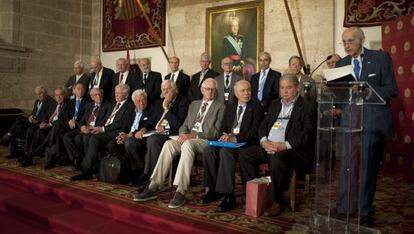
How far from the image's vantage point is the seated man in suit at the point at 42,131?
521cm

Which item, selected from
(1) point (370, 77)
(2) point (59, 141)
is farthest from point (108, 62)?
(1) point (370, 77)

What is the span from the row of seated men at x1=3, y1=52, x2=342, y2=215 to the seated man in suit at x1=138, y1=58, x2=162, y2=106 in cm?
76

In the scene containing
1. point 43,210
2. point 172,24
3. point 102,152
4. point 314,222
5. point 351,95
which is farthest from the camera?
point 172,24

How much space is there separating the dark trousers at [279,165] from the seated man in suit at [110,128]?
190cm

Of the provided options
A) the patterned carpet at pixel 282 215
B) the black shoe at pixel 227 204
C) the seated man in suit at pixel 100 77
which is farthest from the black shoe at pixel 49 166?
the black shoe at pixel 227 204

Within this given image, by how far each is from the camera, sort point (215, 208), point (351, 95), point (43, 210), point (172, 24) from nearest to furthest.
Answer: point (351, 95) < point (215, 208) < point (43, 210) < point (172, 24)

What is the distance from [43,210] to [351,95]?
9.71ft

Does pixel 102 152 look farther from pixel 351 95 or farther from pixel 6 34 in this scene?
pixel 6 34

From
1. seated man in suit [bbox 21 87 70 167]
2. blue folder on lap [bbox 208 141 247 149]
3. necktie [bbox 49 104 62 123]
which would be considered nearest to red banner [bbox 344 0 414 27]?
blue folder on lap [bbox 208 141 247 149]

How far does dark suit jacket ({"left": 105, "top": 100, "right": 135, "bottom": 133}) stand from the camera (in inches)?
181

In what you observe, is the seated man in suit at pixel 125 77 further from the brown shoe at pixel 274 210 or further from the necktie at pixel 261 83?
the brown shoe at pixel 274 210

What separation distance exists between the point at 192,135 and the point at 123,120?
121 cm

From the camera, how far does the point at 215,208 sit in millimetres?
3277

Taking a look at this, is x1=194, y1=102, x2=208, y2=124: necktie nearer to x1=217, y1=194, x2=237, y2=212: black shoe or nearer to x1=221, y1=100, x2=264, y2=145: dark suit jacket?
x1=221, y1=100, x2=264, y2=145: dark suit jacket
